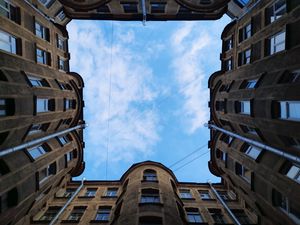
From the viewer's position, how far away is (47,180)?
23672mm

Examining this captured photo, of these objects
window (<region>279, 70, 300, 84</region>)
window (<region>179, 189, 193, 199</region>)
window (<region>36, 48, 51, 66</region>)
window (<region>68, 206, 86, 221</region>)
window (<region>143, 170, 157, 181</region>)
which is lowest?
window (<region>68, 206, 86, 221</region>)

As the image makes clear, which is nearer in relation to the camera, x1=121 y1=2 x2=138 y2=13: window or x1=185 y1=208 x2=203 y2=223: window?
x1=185 y1=208 x2=203 y2=223: window

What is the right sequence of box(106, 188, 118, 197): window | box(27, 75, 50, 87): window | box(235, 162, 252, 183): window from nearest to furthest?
box(27, 75, 50, 87): window → box(235, 162, 252, 183): window → box(106, 188, 118, 197): window

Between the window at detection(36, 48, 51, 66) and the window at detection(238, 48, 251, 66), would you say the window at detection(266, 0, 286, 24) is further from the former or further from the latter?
the window at detection(36, 48, 51, 66)

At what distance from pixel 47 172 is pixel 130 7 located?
22.4m

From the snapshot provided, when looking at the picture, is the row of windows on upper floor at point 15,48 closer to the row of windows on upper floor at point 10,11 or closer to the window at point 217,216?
the row of windows on upper floor at point 10,11

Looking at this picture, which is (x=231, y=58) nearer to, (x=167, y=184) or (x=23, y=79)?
(x=167, y=184)

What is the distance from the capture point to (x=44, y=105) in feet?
75.2

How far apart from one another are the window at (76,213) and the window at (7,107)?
1400 centimetres

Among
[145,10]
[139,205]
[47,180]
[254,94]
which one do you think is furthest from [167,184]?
[145,10]

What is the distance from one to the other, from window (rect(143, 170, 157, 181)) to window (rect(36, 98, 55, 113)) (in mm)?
13343

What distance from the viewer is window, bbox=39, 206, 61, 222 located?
2621 centimetres

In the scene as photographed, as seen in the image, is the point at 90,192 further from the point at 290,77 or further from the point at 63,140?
the point at 290,77

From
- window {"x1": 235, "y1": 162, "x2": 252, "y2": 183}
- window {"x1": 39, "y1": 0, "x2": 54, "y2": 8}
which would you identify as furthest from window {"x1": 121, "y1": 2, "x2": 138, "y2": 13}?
window {"x1": 235, "y1": 162, "x2": 252, "y2": 183}
